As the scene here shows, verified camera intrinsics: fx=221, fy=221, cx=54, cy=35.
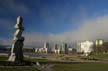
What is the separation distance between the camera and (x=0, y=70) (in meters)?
26.4

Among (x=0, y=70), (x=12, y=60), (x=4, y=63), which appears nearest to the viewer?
(x=0, y=70)

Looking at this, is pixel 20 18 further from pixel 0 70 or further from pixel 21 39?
pixel 0 70

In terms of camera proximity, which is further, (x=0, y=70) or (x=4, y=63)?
(x=4, y=63)

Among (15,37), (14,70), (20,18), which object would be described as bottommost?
(14,70)

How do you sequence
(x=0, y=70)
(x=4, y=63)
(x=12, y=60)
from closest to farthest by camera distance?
1. (x=0, y=70)
2. (x=4, y=63)
3. (x=12, y=60)

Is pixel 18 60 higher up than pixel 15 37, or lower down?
lower down

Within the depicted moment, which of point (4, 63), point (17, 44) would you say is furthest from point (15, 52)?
point (4, 63)

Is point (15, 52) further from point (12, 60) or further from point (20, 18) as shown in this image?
point (20, 18)

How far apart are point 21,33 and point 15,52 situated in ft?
12.2

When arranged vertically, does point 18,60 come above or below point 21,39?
below

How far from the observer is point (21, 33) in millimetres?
40531

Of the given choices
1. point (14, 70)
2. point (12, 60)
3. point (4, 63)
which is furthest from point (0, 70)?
point (12, 60)

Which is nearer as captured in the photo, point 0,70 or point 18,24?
point 0,70

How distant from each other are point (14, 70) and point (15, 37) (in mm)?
12702
